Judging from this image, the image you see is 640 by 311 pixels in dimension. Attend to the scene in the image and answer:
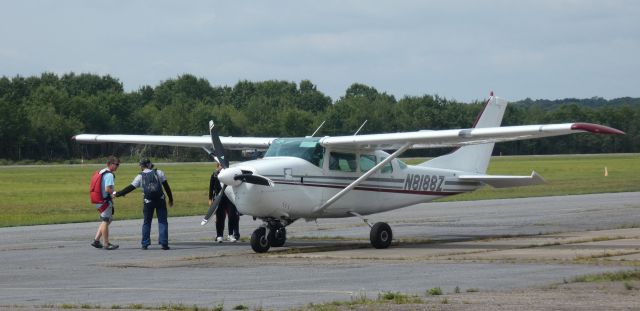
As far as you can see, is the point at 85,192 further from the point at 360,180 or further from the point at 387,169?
the point at 360,180

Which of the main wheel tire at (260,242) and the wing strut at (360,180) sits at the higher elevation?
the wing strut at (360,180)

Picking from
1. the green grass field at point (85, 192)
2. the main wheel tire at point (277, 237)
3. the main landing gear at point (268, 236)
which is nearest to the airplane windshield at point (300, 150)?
the main landing gear at point (268, 236)

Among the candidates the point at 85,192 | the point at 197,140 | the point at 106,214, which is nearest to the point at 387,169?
the point at 197,140

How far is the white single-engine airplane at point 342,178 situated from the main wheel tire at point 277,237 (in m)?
0.02

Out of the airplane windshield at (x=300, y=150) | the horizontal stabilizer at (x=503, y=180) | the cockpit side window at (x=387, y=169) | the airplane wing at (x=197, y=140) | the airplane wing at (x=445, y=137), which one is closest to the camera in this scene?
the airplane wing at (x=445, y=137)

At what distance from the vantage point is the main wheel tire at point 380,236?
65.5 ft

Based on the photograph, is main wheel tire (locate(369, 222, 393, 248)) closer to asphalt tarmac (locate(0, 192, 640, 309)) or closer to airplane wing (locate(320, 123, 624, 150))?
asphalt tarmac (locate(0, 192, 640, 309))

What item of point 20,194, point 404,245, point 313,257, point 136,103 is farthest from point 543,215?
point 136,103

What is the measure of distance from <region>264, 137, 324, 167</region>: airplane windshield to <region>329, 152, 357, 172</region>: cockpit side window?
0.31 meters

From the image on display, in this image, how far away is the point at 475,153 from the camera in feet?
78.1

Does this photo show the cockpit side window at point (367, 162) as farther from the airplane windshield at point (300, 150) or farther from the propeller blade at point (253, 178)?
the propeller blade at point (253, 178)

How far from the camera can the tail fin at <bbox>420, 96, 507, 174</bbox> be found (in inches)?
919

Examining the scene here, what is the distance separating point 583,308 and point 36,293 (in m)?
6.96

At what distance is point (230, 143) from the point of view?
78.1ft
